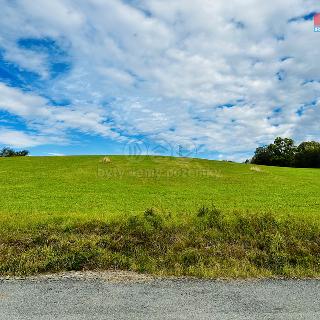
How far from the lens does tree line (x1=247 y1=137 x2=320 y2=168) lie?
404 ft

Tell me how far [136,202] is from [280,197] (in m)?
11.8

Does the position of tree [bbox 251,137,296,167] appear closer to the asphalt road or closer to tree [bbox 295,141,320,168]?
tree [bbox 295,141,320,168]

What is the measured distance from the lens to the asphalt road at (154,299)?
297 inches

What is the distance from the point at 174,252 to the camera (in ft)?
38.8

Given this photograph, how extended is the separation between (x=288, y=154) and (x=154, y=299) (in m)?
143

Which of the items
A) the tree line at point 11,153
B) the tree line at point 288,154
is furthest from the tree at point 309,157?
the tree line at point 11,153

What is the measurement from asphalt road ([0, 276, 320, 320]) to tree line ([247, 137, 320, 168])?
120 metres

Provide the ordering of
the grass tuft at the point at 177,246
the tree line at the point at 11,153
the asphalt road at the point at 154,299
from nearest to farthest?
the asphalt road at the point at 154,299 → the grass tuft at the point at 177,246 → the tree line at the point at 11,153

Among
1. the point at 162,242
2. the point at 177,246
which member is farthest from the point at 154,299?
the point at 162,242

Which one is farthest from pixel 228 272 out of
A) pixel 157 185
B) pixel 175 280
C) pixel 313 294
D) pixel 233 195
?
pixel 157 185

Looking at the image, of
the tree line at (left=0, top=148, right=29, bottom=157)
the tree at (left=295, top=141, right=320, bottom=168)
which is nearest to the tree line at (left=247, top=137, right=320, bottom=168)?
the tree at (left=295, top=141, right=320, bottom=168)

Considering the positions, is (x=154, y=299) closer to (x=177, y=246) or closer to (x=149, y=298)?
(x=149, y=298)

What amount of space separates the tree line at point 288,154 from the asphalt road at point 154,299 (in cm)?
12033

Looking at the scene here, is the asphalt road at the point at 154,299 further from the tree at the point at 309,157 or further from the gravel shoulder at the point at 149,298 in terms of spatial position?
the tree at the point at 309,157
